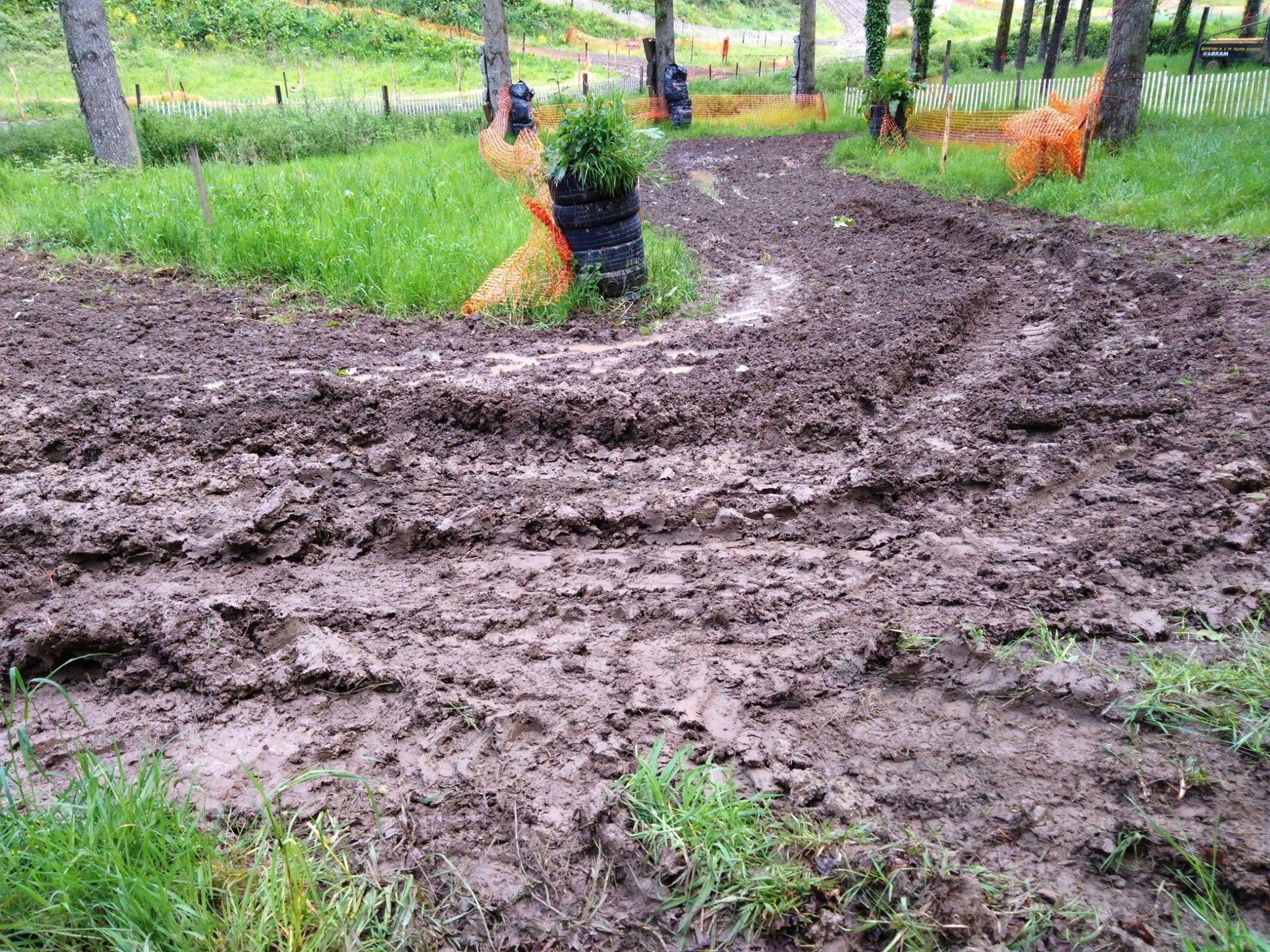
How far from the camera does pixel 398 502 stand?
409 centimetres

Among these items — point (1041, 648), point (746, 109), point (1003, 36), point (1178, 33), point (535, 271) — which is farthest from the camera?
point (1178, 33)

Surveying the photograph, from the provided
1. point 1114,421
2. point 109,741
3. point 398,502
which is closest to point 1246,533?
point 1114,421

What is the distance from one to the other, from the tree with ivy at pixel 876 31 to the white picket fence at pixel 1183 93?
169 inches

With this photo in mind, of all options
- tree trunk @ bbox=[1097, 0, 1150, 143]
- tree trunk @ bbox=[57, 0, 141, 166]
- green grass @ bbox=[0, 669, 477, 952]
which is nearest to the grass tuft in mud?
green grass @ bbox=[0, 669, 477, 952]

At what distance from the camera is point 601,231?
23.8 ft

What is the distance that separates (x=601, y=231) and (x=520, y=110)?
37.8 feet

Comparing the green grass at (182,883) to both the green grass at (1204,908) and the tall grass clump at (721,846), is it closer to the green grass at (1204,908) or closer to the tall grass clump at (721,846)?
the tall grass clump at (721,846)

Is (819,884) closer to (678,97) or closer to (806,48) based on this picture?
(678,97)

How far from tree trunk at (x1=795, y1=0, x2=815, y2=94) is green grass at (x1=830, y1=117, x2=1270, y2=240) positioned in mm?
11633

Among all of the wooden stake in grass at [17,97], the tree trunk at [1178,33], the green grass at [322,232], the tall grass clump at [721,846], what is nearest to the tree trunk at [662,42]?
the green grass at [322,232]

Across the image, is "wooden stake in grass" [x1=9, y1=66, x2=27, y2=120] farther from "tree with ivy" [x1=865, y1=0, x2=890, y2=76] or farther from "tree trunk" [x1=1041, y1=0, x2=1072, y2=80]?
"tree trunk" [x1=1041, y1=0, x2=1072, y2=80]

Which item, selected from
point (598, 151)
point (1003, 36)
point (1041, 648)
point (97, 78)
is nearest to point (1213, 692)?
point (1041, 648)

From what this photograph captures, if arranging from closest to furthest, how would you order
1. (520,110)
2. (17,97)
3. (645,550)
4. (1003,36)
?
1. (645,550)
2. (520,110)
3. (17,97)
4. (1003,36)

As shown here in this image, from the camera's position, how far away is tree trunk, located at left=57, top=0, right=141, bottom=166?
12.5 metres
